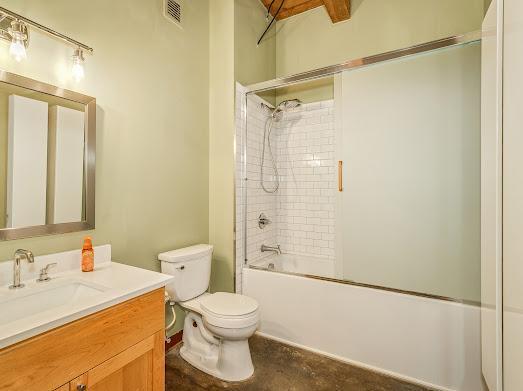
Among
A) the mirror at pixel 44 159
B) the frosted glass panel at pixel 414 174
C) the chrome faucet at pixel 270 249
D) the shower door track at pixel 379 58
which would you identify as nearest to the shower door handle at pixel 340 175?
the frosted glass panel at pixel 414 174

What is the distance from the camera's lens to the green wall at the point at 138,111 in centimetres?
140

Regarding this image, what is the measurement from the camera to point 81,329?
3.22 ft

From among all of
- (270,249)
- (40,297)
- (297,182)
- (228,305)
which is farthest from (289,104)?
(40,297)

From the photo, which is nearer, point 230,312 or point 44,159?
point 44,159

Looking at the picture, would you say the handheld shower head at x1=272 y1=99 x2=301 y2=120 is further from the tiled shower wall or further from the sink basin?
the sink basin

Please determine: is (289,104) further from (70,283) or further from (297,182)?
(70,283)

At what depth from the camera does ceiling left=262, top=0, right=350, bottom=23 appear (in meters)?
2.43

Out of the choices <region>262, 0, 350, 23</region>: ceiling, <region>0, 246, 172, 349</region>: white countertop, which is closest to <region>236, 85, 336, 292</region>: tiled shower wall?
Answer: <region>262, 0, 350, 23</region>: ceiling

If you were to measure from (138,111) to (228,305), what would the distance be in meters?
1.39

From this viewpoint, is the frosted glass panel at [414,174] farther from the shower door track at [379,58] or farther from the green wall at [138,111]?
the green wall at [138,111]

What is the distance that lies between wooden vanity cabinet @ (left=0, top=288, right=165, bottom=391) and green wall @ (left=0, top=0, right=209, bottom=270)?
59 centimetres

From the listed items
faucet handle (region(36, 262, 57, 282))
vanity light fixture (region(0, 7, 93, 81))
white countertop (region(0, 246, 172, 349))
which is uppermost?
vanity light fixture (region(0, 7, 93, 81))

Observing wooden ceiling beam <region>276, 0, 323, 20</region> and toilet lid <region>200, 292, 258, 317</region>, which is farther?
wooden ceiling beam <region>276, 0, 323, 20</region>

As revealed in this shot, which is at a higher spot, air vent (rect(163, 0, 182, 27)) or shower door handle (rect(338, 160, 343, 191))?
air vent (rect(163, 0, 182, 27))
